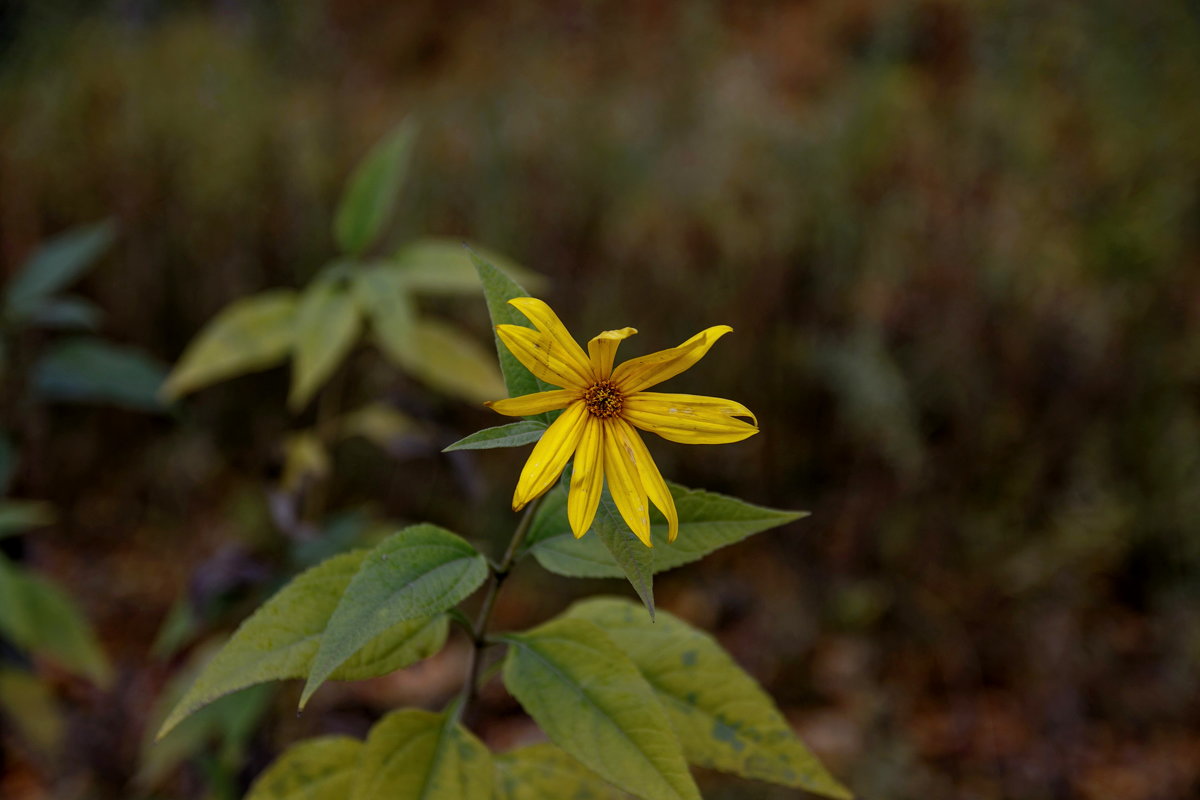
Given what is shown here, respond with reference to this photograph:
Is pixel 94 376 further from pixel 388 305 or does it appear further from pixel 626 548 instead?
pixel 626 548

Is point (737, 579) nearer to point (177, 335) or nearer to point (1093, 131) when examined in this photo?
point (177, 335)

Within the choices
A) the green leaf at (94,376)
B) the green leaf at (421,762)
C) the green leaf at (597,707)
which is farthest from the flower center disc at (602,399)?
the green leaf at (94,376)

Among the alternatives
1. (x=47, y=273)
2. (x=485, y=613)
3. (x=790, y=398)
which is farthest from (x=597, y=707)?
(x=790, y=398)

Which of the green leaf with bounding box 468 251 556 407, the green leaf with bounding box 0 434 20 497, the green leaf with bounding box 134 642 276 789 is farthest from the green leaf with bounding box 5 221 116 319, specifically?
the green leaf with bounding box 468 251 556 407

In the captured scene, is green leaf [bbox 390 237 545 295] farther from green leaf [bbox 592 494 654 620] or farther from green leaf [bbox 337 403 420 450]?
green leaf [bbox 592 494 654 620]

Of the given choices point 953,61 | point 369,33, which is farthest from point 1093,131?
point 369,33
